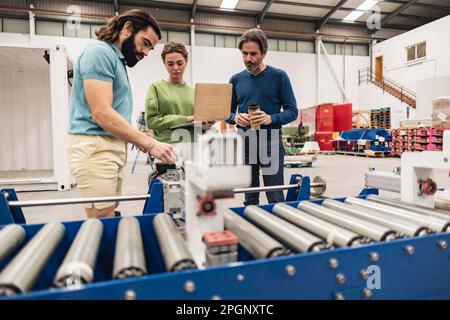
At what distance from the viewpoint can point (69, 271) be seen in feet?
2.38

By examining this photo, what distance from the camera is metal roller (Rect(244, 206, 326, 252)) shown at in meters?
0.90

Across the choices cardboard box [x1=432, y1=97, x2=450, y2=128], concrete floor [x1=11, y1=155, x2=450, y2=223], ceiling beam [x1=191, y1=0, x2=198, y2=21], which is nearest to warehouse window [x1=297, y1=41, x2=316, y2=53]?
ceiling beam [x1=191, y1=0, x2=198, y2=21]

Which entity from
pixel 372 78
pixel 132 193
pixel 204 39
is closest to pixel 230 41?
pixel 204 39

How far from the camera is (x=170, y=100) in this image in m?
2.44

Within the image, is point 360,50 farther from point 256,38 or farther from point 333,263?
point 333,263

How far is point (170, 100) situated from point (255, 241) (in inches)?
67.1

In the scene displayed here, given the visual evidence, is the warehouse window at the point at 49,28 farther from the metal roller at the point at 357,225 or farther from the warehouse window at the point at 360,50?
the metal roller at the point at 357,225

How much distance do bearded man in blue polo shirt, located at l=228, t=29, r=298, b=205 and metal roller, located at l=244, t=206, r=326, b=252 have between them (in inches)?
42.8

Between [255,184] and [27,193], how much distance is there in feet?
12.3

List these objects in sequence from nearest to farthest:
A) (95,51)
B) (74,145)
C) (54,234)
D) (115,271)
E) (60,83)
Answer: (115,271) < (54,234) < (95,51) < (74,145) < (60,83)

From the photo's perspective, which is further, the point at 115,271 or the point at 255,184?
the point at 255,184

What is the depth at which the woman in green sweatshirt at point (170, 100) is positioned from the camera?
2365mm
